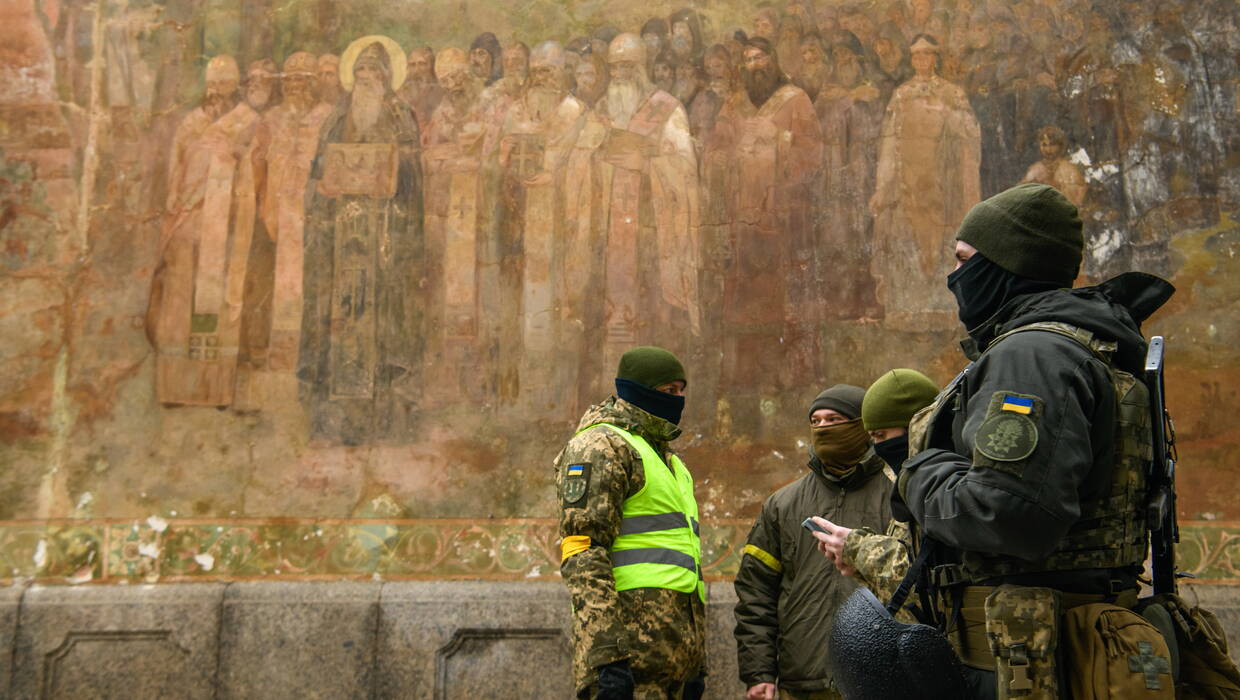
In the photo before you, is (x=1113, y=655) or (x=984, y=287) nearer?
(x=1113, y=655)

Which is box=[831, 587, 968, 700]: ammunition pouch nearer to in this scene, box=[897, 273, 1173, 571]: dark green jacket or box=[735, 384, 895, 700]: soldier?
box=[897, 273, 1173, 571]: dark green jacket

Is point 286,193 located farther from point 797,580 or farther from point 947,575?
point 947,575

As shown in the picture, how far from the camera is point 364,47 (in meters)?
6.95

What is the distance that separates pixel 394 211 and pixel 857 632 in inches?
198

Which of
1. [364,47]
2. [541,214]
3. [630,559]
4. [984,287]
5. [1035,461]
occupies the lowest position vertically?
[630,559]

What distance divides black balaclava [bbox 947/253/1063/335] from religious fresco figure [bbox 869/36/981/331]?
3.93 meters

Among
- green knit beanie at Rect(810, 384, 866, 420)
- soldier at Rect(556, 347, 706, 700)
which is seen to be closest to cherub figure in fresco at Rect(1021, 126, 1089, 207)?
green knit beanie at Rect(810, 384, 866, 420)

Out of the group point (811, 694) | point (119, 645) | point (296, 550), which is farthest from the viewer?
point (296, 550)

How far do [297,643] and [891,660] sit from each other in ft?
15.0

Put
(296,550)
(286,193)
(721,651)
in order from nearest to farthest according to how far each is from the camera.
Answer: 1. (721,651)
2. (296,550)
3. (286,193)

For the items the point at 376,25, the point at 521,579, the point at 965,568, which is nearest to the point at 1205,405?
the point at 521,579

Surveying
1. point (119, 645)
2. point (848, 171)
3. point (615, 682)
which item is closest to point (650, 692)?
point (615, 682)

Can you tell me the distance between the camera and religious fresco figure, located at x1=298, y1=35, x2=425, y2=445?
6.52 m

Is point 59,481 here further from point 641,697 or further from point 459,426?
point 641,697
